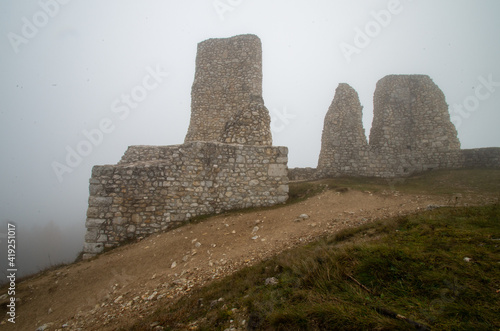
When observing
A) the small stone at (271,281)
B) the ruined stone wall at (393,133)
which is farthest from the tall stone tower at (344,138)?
the small stone at (271,281)

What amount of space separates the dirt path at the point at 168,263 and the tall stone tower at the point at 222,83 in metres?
7.50

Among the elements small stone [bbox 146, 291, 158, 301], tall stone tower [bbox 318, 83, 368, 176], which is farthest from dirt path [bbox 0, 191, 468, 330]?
tall stone tower [bbox 318, 83, 368, 176]

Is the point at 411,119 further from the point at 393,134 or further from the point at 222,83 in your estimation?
the point at 222,83

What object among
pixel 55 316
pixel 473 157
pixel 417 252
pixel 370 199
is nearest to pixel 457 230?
pixel 417 252

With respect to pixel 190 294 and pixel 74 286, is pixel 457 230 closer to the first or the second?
pixel 190 294

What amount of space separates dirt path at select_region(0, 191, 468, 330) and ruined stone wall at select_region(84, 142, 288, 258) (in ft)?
2.45

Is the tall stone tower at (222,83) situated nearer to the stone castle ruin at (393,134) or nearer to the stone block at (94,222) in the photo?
the stone castle ruin at (393,134)

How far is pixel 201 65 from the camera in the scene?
15.9 m

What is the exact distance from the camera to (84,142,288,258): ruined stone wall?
932 centimetres

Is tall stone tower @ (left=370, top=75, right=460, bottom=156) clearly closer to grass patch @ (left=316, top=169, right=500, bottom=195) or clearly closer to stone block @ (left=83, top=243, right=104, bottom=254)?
grass patch @ (left=316, top=169, right=500, bottom=195)

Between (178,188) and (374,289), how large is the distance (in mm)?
7863

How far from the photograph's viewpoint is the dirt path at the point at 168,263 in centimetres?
582

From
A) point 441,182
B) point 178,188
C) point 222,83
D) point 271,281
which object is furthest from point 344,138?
point 271,281

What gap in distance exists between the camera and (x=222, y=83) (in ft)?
50.8
